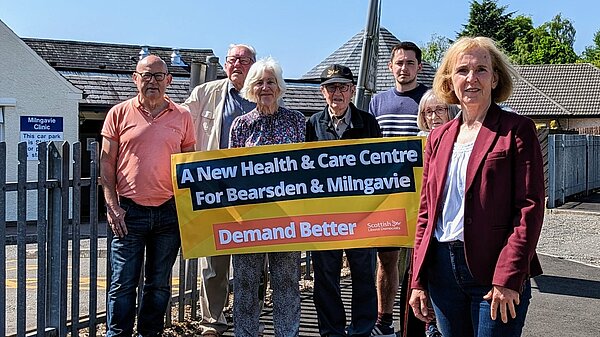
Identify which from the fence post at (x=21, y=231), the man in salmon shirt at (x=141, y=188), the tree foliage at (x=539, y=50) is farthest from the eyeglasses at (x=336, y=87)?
the tree foliage at (x=539, y=50)

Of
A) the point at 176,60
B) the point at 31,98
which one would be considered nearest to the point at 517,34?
the point at 176,60

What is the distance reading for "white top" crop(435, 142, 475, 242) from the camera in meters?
3.59

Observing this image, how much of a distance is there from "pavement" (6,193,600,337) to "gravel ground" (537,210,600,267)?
1131mm

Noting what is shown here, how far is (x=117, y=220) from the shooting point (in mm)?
5645

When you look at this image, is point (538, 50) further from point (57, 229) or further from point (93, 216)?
point (57, 229)

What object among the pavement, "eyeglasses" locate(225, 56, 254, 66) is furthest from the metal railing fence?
"eyeglasses" locate(225, 56, 254, 66)

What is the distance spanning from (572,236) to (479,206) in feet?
41.6

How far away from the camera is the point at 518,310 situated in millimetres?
3482

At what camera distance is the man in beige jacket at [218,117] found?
638 cm

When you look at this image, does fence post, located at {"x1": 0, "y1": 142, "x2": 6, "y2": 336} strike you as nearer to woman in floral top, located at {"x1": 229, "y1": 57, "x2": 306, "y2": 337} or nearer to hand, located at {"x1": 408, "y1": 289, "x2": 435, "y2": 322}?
woman in floral top, located at {"x1": 229, "y1": 57, "x2": 306, "y2": 337}

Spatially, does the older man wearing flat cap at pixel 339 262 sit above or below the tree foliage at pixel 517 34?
below

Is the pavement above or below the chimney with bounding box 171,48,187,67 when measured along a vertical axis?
below

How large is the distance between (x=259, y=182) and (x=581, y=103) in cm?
4575

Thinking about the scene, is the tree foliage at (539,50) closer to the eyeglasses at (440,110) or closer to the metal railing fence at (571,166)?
the metal railing fence at (571,166)
